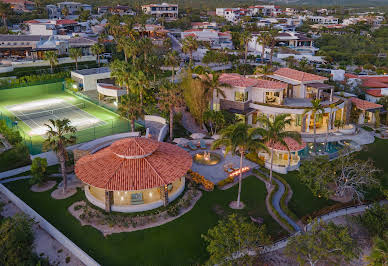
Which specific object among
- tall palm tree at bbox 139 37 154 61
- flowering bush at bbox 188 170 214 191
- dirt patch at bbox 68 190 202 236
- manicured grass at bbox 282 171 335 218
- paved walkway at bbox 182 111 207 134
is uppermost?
tall palm tree at bbox 139 37 154 61

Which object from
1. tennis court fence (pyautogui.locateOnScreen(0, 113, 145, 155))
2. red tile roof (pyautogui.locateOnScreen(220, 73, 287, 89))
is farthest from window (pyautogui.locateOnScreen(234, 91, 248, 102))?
tennis court fence (pyautogui.locateOnScreen(0, 113, 145, 155))

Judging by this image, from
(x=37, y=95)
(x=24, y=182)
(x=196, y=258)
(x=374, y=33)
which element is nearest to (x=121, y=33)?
(x=37, y=95)

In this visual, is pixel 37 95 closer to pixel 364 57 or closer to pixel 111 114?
pixel 111 114

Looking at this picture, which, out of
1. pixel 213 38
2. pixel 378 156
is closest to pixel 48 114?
pixel 378 156

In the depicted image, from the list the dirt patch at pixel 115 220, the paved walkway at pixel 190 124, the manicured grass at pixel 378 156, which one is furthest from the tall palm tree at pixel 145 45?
the dirt patch at pixel 115 220

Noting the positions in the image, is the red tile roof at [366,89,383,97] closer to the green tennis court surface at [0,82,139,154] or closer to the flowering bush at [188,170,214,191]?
the flowering bush at [188,170,214,191]
